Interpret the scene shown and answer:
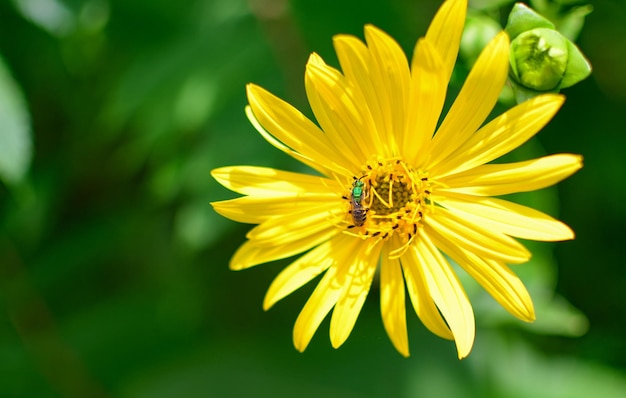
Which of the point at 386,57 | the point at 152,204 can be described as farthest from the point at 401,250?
the point at 152,204

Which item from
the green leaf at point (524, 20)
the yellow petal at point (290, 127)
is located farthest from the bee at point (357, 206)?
the green leaf at point (524, 20)

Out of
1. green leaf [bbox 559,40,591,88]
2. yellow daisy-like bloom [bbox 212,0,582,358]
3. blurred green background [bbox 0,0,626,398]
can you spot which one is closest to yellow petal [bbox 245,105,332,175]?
yellow daisy-like bloom [bbox 212,0,582,358]

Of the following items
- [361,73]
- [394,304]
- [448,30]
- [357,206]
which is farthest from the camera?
[357,206]

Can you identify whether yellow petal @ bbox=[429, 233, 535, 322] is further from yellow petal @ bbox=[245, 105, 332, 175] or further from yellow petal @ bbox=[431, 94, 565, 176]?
yellow petal @ bbox=[245, 105, 332, 175]

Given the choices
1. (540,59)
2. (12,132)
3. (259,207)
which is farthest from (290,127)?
(12,132)

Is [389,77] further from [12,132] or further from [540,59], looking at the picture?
[12,132]

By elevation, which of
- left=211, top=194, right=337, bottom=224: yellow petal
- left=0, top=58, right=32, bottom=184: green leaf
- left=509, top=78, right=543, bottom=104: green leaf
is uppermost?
left=0, top=58, right=32, bottom=184: green leaf
